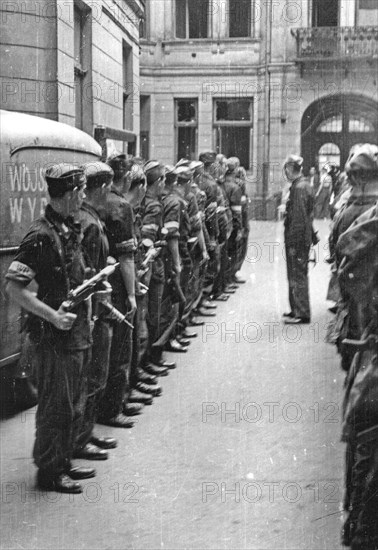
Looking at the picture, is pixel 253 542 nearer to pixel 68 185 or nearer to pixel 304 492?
pixel 304 492

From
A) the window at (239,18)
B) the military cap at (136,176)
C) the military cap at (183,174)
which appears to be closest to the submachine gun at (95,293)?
the military cap at (136,176)

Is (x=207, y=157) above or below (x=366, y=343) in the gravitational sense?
above

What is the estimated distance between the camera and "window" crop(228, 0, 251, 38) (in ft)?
75.8

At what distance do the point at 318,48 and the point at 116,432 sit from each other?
23.3 metres

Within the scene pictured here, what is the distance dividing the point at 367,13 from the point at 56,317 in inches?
1003

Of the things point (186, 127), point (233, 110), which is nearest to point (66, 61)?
point (233, 110)

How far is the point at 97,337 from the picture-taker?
20.0 ft

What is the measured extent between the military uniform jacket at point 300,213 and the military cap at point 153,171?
3.00 meters

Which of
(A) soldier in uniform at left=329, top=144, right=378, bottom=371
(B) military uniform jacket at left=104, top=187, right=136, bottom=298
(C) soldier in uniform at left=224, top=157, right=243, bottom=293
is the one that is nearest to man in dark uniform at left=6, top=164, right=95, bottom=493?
(B) military uniform jacket at left=104, top=187, right=136, bottom=298

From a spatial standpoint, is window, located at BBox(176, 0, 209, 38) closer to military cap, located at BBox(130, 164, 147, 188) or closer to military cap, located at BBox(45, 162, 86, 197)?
military cap, located at BBox(130, 164, 147, 188)

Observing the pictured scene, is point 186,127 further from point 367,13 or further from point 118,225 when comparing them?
point 118,225

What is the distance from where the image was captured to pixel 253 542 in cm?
454

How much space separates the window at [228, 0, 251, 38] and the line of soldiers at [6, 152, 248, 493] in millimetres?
14857

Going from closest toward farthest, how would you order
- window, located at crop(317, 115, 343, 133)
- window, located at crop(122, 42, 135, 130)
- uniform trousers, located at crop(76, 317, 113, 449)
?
uniform trousers, located at crop(76, 317, 113, 449) < window, located at crop(122, 42, 135, 130) < window, located at crop(317, 115, 343, 133)
